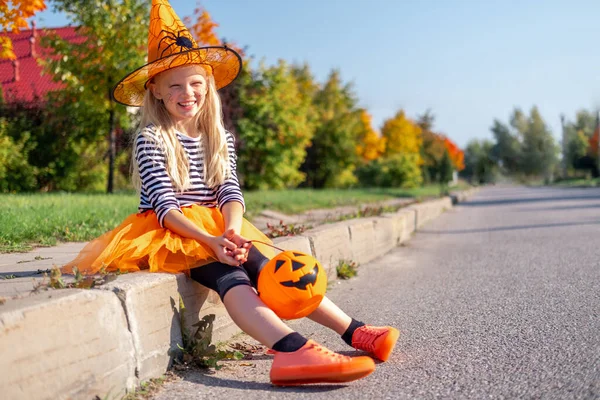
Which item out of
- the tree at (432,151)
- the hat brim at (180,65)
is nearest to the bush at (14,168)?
the hat brim at (180,65)

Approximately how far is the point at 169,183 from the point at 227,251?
23.1 inches

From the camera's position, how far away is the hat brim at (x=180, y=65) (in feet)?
11.6

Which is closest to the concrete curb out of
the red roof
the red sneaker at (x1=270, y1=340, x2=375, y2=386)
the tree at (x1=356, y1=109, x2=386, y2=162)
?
the red sneaker at (x1=270, y1=340, x2=375, y2=386)

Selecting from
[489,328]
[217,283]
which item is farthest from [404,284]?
[217,283]

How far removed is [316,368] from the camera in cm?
262

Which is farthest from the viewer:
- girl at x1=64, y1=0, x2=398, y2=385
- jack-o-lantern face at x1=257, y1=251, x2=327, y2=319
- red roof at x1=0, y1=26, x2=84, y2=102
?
red roof at x1=0, y1=26, x2=84, y2=102

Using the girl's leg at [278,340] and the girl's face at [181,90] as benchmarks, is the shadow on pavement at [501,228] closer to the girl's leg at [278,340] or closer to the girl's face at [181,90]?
the girl's face at [181,90]

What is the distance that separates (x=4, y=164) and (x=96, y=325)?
12.5 metres

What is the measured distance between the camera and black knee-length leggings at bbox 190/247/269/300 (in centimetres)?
301

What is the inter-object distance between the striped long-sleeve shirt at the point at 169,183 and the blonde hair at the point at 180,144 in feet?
0.08

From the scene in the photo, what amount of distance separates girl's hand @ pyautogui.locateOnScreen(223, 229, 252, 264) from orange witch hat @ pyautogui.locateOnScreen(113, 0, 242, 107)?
3.45 feet

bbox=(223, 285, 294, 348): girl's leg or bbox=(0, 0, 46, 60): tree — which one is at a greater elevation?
bbox=(0, 0, 46, 60): tree

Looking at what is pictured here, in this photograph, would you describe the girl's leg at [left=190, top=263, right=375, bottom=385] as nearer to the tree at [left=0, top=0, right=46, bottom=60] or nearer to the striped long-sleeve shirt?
the striped long-sleeve shirt

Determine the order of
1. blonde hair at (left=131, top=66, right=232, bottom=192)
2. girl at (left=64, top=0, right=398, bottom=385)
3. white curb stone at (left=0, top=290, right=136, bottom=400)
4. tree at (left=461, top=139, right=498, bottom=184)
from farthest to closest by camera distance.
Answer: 1. tree at (left=461, top=139, right=498, bottom=184)
2. blonde hair at (left=131, top=66, right=232, bottom=192)
3. girl at (left=64, top=0, right=398, bottom=385)
4. white curb stone at (left=0, top=290, right=136, bottom=400)
